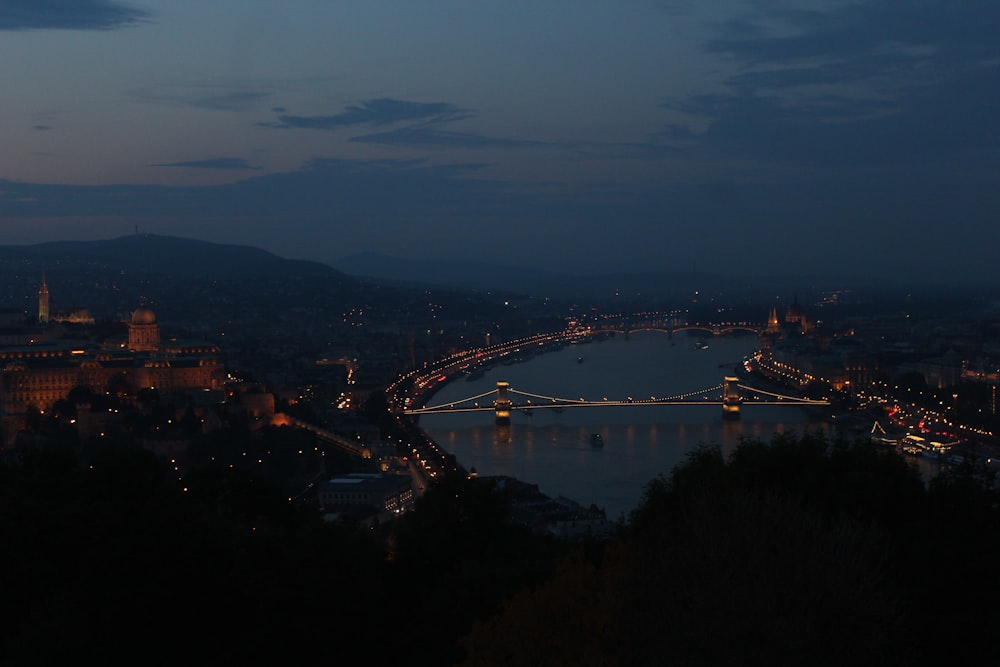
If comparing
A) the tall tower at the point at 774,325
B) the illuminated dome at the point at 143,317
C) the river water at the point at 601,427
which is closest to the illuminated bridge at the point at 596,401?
the river water at the point at 601,427

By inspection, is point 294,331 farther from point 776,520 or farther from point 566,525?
point 776,520

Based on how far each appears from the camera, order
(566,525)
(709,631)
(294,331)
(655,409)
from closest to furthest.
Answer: (709,631) → (566,525) → (655,409) → (294,331)

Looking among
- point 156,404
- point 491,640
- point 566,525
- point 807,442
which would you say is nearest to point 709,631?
point 491,640

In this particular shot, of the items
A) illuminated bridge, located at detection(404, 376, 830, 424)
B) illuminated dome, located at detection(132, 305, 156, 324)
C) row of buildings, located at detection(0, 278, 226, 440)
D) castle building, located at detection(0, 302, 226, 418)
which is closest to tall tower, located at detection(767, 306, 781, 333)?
illuminated bridge, located at detection(404, 376, 830, 424)

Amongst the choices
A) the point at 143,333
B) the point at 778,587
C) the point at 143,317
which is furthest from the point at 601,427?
the point at 778,587

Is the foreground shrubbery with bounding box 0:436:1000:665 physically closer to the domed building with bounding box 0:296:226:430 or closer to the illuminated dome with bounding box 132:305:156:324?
the domed building with bounding box 0:296:226:430
